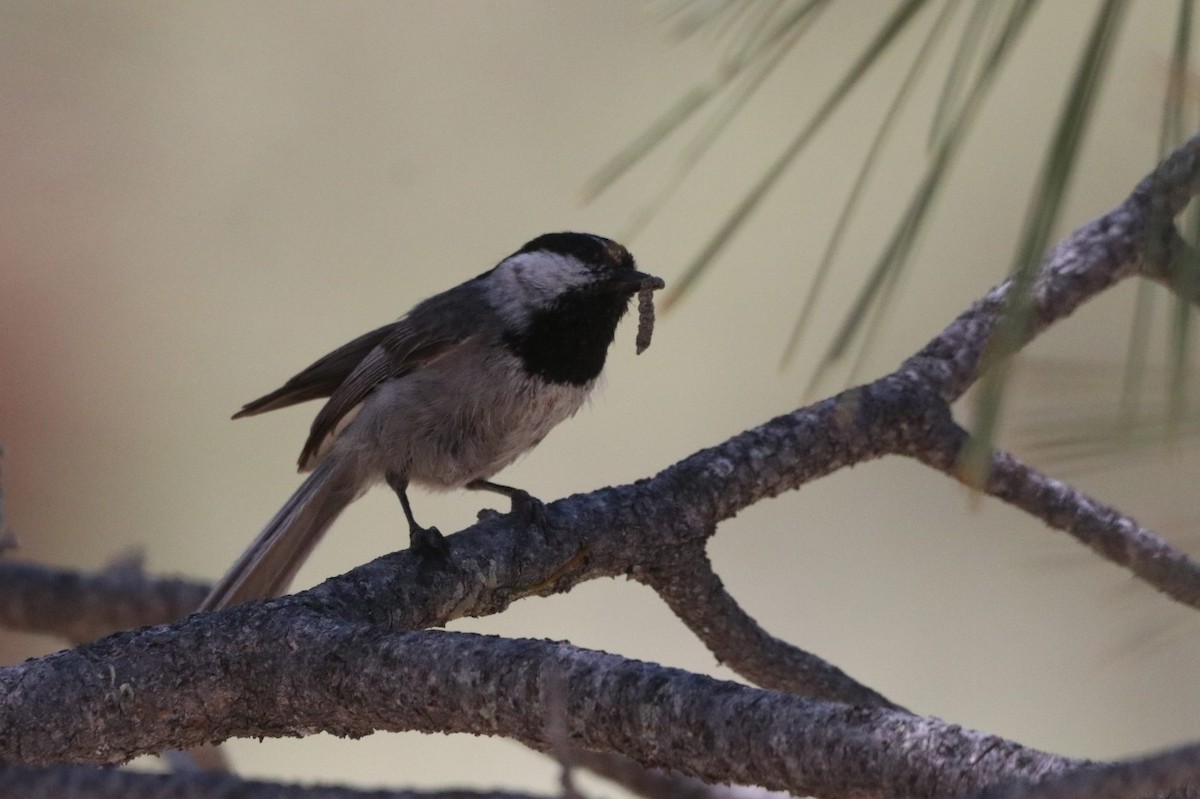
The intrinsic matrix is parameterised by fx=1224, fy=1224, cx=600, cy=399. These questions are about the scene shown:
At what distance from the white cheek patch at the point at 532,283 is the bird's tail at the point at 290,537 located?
1.21ft

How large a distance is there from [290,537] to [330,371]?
0.30 meters

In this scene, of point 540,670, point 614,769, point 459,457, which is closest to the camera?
point 540,670

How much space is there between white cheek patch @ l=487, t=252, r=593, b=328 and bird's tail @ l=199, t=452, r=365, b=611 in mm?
368

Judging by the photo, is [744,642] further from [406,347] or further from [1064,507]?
[406,347]

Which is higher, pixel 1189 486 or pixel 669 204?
pixel 669 204

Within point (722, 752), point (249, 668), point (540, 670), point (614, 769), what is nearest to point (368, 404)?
point (614, 769)

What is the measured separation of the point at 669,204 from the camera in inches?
101

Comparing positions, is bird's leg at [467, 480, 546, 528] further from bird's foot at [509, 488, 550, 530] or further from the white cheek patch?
the white cheek patch

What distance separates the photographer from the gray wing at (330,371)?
2010 millimetres

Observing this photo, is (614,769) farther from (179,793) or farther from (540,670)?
(179,793)

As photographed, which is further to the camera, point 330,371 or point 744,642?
point 330,371

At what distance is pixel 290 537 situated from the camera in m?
1.96

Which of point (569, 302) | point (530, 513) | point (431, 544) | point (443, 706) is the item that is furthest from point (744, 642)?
point (569, 302)

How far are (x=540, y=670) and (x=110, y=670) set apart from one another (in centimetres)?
37
